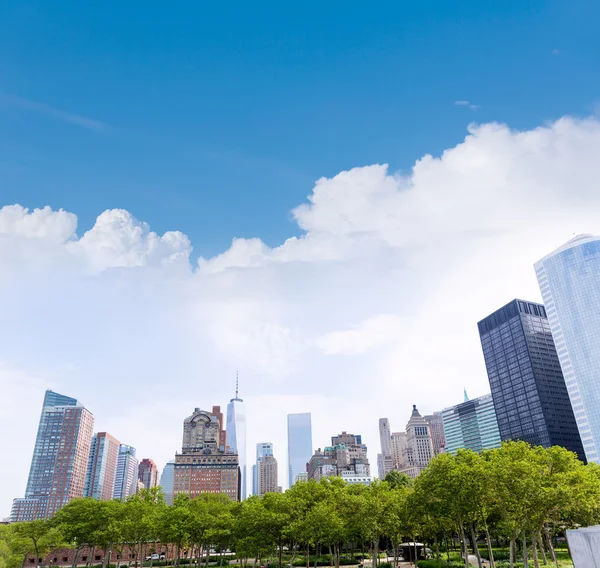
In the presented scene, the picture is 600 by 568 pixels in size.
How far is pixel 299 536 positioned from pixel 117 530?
2463 centimetres

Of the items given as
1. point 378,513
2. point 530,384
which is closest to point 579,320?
point 530,384

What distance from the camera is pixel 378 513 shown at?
170 ft

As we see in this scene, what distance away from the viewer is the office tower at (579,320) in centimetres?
15025

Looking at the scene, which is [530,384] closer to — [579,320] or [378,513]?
[579,320]

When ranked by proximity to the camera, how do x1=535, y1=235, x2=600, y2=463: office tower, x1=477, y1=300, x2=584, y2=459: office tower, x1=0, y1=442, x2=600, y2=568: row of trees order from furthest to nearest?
x1=477, y1=300, x2=584, y2=459: office tower, x1=535, y1=235, x2=600, y2=463: office tower, x1=0, y1=442, x2=600, y2=568: row of trees

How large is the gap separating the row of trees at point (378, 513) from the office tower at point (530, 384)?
392ft

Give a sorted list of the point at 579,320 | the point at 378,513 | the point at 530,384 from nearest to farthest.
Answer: the point at 378,513 → the point at 579,320 → the point at 530,384

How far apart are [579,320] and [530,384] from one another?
36.9 metres

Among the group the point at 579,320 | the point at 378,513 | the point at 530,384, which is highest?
the point at 579,320

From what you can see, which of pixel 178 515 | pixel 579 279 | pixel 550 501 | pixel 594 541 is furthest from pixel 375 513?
pixel 579 279

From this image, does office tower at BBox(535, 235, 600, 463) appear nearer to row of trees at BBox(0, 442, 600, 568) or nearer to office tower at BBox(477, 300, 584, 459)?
office tower at BBox(477, 300, 584, 459)

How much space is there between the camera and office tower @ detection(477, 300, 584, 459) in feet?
573

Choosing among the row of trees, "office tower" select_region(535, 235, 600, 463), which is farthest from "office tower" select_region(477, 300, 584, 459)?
the row of trees

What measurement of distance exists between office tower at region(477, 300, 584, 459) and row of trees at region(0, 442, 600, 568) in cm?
11937
